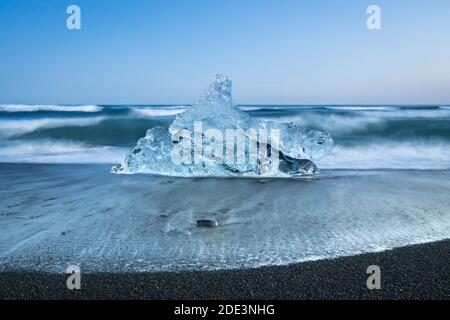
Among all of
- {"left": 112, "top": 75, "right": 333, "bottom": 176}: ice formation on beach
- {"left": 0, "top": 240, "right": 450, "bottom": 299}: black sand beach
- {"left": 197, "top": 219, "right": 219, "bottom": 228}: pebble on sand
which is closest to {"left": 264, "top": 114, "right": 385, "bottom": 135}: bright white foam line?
{"left": 112, "top": 75, "right": 333, "bottom": 176}: ice formation on beach

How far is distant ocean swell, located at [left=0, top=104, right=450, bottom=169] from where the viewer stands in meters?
8.48

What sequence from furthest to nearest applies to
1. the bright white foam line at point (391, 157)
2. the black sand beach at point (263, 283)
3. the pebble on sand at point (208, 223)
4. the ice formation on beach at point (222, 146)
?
1. the bright white foam line at point (391, 157)
2. the ice formation on beach at point (222, 146)
3. the pebble on sand at point (208, 223)
4. the black sand beach at point (263, 283)

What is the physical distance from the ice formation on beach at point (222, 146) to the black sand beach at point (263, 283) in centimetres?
367

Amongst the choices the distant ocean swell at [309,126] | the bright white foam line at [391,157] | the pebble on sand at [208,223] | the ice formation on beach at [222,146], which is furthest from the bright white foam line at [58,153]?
the pebble on sand at [208,223]

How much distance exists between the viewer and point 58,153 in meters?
9.79

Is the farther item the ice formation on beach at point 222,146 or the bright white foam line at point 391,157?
the bright white foam line at point 391,157

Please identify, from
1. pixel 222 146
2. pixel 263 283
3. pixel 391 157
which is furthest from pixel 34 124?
pixel 263 283

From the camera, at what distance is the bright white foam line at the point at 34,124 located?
13109 mm

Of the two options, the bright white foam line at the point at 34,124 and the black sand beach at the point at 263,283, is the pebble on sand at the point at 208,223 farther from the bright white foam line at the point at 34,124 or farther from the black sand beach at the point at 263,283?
the bright white foam line at the point at 34,124

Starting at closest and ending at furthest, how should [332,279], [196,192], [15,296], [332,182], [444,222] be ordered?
[15,296]
[332,279]
[444,222]
[196,192]
[332,182]

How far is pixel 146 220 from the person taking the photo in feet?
13.2

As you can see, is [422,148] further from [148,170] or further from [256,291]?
[256,291]

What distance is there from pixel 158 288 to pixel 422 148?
9016 mm

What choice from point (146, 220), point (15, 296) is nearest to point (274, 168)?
point (146, 220)
